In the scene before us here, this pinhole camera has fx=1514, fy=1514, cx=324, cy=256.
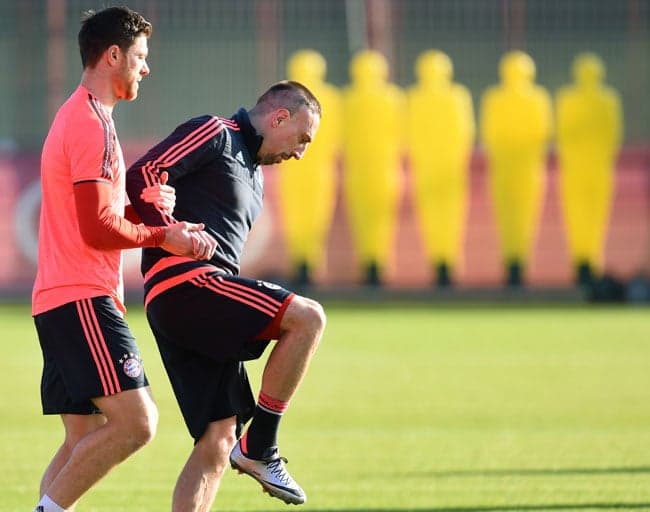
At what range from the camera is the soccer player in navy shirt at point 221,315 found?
6.61 metres

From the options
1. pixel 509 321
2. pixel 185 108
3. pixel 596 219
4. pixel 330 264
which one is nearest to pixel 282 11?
Answer: pixel 185 108

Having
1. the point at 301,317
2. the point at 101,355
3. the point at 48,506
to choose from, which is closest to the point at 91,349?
the point at 101,355

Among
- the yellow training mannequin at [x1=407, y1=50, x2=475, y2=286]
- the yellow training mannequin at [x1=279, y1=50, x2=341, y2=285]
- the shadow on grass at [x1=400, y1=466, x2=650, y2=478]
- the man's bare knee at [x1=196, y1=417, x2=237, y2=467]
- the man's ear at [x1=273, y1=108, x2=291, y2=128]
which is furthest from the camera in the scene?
the yellow training mannequin at [x1=407, y1=50, x2=475, y2=286]

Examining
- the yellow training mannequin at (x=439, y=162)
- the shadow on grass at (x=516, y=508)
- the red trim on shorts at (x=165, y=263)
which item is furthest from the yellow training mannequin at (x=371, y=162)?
the red trim on shorts at (x=165, y=263)

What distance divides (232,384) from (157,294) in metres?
0.54

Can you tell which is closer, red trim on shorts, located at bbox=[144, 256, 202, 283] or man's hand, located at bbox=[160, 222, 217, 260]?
man's hand, located at bbox=[160, 222, 217, 260]

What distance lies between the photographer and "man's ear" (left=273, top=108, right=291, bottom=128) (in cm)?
696

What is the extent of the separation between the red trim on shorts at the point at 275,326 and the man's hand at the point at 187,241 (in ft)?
1.31

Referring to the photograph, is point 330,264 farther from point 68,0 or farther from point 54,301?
point 54,301

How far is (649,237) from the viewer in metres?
30.0

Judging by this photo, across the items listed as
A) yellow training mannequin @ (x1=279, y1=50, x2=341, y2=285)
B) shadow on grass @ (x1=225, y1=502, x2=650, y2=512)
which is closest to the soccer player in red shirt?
shadow on grass @ (x1=225, y1=502, x2=650, y2=512)

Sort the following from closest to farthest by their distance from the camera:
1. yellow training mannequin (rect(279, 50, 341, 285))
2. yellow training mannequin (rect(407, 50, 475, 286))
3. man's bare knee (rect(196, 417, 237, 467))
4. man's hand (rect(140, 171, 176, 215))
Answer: man's hand (rect(140, 171, 176, 215))
man's bare knee (rect(196, 417, 237, 467))
yellow training mannequin (rect(279, 50, 341, 285))
yellow training mannequin (rect(407, 50, 475, 286))

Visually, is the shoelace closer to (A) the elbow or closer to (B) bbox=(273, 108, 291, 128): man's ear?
(A) the elbow

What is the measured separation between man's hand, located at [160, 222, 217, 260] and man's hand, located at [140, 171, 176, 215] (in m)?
0.12
